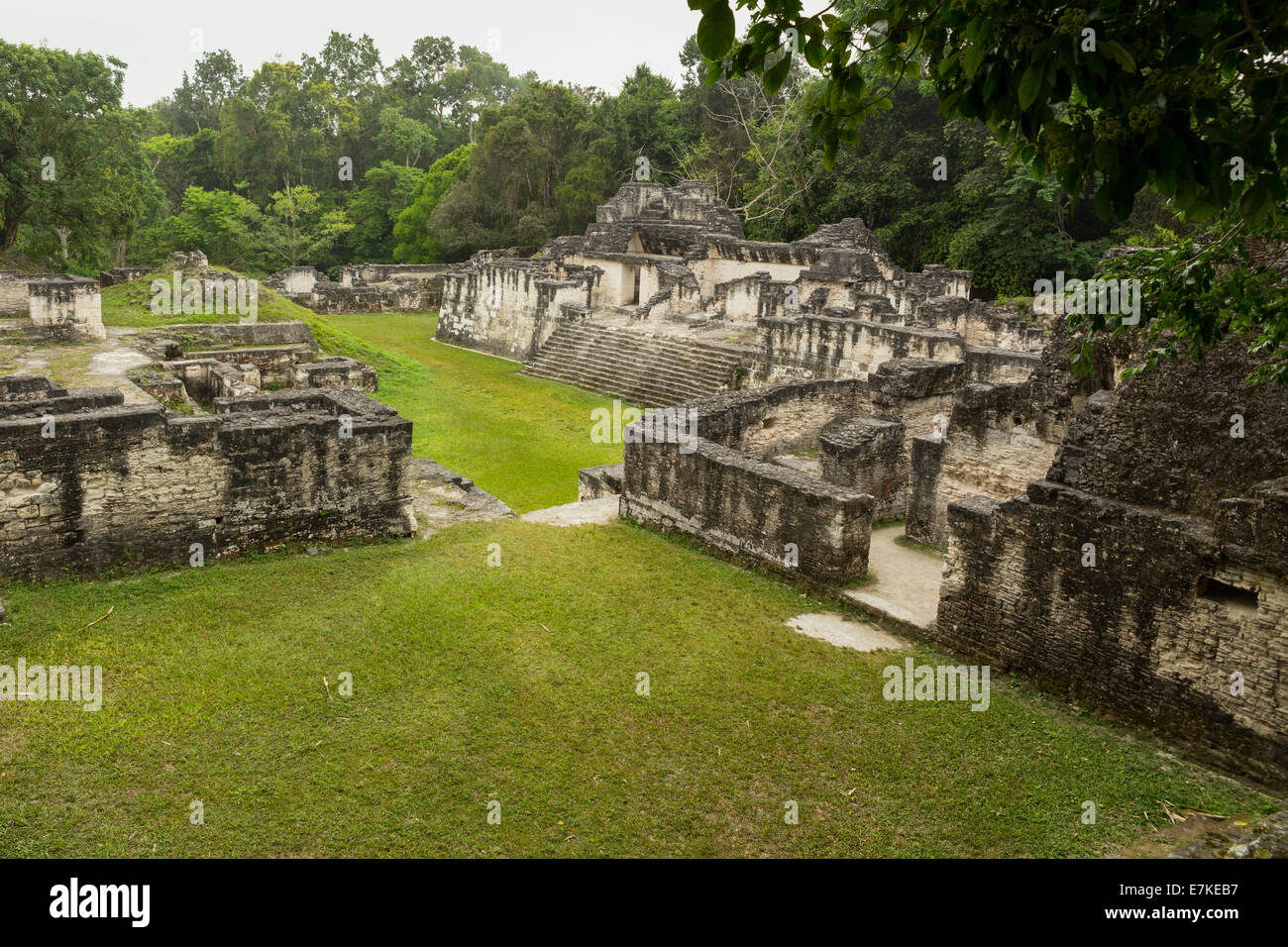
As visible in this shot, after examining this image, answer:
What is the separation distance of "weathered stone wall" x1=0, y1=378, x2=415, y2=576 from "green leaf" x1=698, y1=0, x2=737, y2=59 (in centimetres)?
759

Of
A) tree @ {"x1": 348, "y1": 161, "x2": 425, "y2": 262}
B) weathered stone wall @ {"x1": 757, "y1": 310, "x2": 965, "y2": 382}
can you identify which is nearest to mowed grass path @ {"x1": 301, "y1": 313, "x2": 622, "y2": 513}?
weathered stone wall @ {"x1": 757, "y1": 310, "x2": 965, "y2": 382}

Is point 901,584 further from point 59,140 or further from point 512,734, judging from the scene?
point 59,140

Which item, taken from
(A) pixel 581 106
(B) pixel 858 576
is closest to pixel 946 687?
(B) pixel 858 576

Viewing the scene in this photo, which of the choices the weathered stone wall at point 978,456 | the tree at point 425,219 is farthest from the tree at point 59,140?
the weathered stone wall at point 978,456

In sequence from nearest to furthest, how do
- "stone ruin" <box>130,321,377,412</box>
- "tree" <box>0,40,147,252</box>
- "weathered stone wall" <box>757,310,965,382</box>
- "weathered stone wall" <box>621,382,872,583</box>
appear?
"weathered stone wall" <box>621,382,872,583</box> < "stone ruin" <box>130,321,377,412</box> < "weathered stone wall" <box>757,310,965,382</box> < "tree" <box>0,40,147,252</box>

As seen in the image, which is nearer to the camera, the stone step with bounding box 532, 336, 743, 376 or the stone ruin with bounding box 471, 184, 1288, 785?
the stone ruin with bounding box 471, 184, 1288, 785

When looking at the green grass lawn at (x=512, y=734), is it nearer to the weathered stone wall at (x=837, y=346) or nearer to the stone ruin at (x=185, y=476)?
the stone ruin at (x=185, y=476)

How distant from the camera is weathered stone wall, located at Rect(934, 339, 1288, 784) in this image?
20.2 feet

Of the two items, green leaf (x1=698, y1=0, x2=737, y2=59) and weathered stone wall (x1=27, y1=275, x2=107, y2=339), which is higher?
green leaf (x1=698, y1=0, x2=737, y2=59)

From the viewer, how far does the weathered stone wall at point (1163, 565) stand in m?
6.15

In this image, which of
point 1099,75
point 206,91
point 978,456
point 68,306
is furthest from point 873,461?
point 206,91

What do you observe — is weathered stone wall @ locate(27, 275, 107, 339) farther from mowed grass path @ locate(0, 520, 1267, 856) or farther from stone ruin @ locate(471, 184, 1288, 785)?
stone ruin @ locate(471, 184, 1288, 785)

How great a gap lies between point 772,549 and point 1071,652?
3.36 metres

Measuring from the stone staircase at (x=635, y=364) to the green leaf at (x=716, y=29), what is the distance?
16.3m
